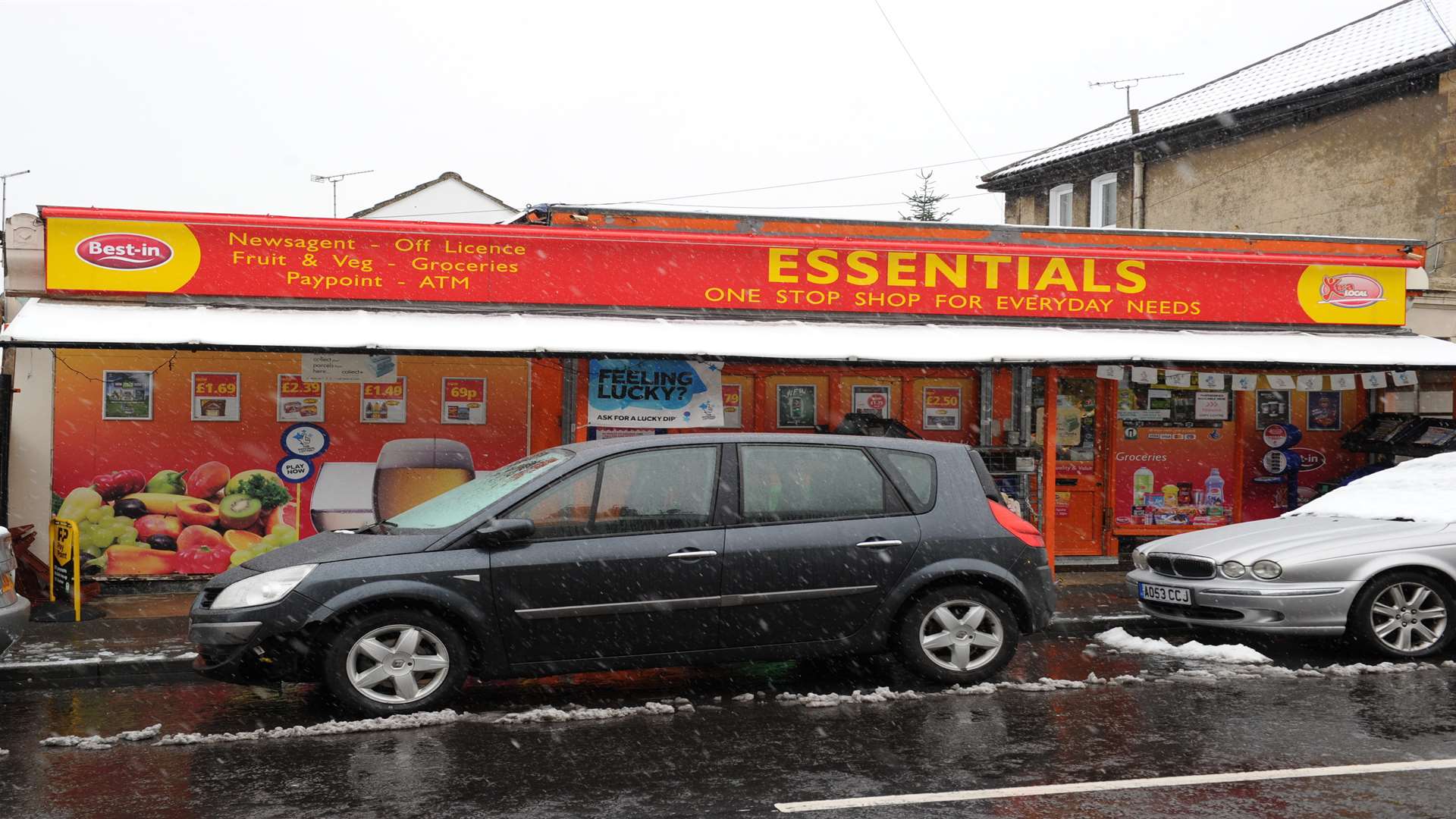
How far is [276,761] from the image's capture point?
5.61 meters

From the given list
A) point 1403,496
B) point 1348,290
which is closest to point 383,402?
point 1403,496

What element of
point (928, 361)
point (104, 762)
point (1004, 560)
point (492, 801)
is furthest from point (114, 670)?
point (928, 361)

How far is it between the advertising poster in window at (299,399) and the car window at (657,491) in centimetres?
561

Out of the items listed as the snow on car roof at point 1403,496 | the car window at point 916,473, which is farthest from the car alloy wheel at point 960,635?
the snow on car roof at point 1403,496

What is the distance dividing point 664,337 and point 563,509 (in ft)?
14.1

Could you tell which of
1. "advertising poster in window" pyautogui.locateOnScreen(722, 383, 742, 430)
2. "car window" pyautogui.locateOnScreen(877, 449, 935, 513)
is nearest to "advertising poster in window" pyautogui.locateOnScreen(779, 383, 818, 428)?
"advertising poster in window" pyautogui.locateOnScreen(722, 383, 742, 430)

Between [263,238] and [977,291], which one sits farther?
[977,291]

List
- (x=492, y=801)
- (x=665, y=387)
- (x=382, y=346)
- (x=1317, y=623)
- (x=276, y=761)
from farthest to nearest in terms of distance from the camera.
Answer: (x=665, y=387), (x=382, y=346), (x=1317, y=623), (x=276, y=761), (x=492, y=801)

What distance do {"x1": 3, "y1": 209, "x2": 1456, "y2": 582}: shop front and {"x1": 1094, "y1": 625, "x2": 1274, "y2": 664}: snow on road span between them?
8.94 feet

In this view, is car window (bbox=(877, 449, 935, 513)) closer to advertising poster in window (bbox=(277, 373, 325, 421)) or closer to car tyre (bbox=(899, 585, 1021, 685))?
car tyre (bbox=(899, 585, 1021, 685))

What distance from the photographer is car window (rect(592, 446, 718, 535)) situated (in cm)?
682

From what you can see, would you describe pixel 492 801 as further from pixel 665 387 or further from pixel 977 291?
pixel 977 291

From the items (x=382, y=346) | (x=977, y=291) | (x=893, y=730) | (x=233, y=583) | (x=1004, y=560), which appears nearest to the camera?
(x=893, y=730)

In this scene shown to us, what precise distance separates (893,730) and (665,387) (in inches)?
239
